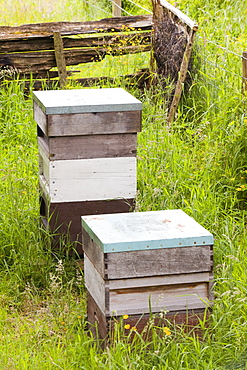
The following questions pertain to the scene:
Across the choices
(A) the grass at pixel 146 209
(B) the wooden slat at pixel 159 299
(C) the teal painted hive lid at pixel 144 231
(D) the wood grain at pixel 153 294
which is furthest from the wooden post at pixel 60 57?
(B) the wooden slat at pixel 159 299

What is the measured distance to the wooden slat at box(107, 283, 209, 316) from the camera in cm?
284

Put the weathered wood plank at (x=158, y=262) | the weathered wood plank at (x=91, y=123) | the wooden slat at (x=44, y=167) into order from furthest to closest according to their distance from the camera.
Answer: the wooden slat at (x=44, y=167) → the weathered wood plank at (x=91, y=123) → the weathered wood plank at (x=158, y=262)

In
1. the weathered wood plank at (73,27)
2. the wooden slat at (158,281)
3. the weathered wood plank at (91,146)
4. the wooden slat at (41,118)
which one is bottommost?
the wooden slat at (158,281)

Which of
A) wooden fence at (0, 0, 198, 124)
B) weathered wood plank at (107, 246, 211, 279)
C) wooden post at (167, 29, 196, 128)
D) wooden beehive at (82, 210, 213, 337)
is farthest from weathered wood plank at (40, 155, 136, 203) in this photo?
wooden fence at (0, 0, 198, 124)

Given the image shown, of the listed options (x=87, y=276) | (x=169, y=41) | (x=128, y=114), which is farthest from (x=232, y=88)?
(x=87, y=276)

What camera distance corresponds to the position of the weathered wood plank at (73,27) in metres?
6.74

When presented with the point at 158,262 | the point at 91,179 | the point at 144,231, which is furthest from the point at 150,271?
the point at 91,179

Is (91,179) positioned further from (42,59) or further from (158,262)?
(42,59)

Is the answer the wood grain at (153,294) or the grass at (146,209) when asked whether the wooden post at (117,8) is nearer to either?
the grass at (146,209)

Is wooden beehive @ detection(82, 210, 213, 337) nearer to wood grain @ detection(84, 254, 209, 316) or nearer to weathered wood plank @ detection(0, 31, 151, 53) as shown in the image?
wood grain @ detection(84, 254, 209, 316)

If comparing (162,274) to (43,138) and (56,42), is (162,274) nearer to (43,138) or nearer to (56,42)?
(43,138)

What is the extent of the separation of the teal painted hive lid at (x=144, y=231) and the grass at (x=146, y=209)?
0.83ft

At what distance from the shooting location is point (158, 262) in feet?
9.30

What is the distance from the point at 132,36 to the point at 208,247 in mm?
4657
